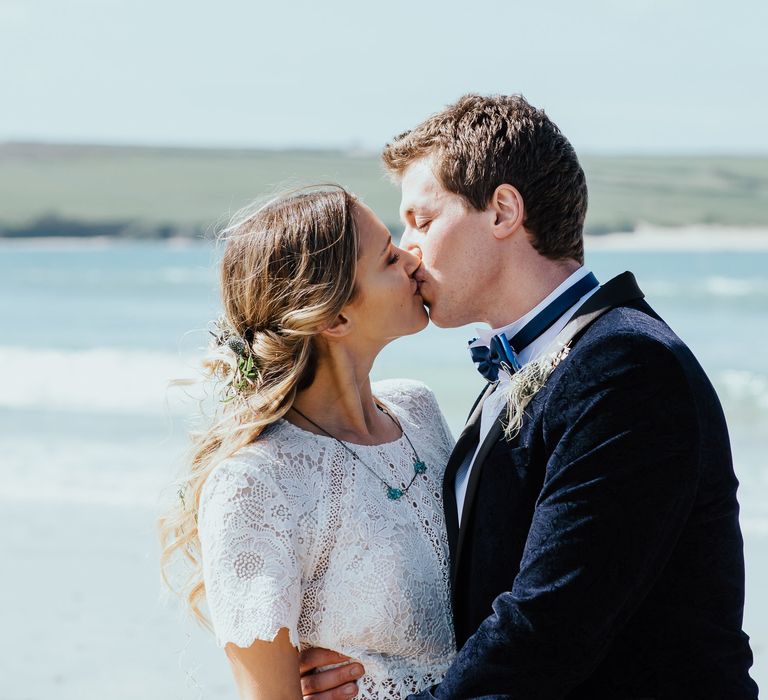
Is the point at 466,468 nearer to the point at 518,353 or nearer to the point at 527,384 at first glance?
the point at 518,353

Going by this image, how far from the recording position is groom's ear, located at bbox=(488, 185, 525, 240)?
8.72ft

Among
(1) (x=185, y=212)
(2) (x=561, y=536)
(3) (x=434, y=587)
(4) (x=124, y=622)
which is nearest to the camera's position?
(2) (x=561, y=536)

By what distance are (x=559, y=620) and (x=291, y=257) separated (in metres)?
1.09

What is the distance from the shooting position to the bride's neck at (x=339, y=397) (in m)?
2.91

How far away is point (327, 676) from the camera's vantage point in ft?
8.73

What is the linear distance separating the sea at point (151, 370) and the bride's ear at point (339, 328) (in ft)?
1.21

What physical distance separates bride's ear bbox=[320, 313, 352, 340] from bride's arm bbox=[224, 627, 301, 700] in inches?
30.3

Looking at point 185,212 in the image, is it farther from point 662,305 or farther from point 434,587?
point 434,587

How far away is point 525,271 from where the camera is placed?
269 centimetres

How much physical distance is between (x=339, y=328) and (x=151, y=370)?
40.0ft

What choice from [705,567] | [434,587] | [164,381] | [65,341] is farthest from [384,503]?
[65,341]

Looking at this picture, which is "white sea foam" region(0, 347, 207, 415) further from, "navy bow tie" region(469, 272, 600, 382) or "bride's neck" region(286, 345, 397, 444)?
"navy bow tie" region(469, 272, 600, 382)

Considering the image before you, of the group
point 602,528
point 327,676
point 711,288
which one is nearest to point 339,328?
point 327,676

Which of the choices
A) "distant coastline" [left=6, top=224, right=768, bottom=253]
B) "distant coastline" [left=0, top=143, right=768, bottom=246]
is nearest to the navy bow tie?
"distant coastline" [left=6, top=224, right=768, bottom=253]
